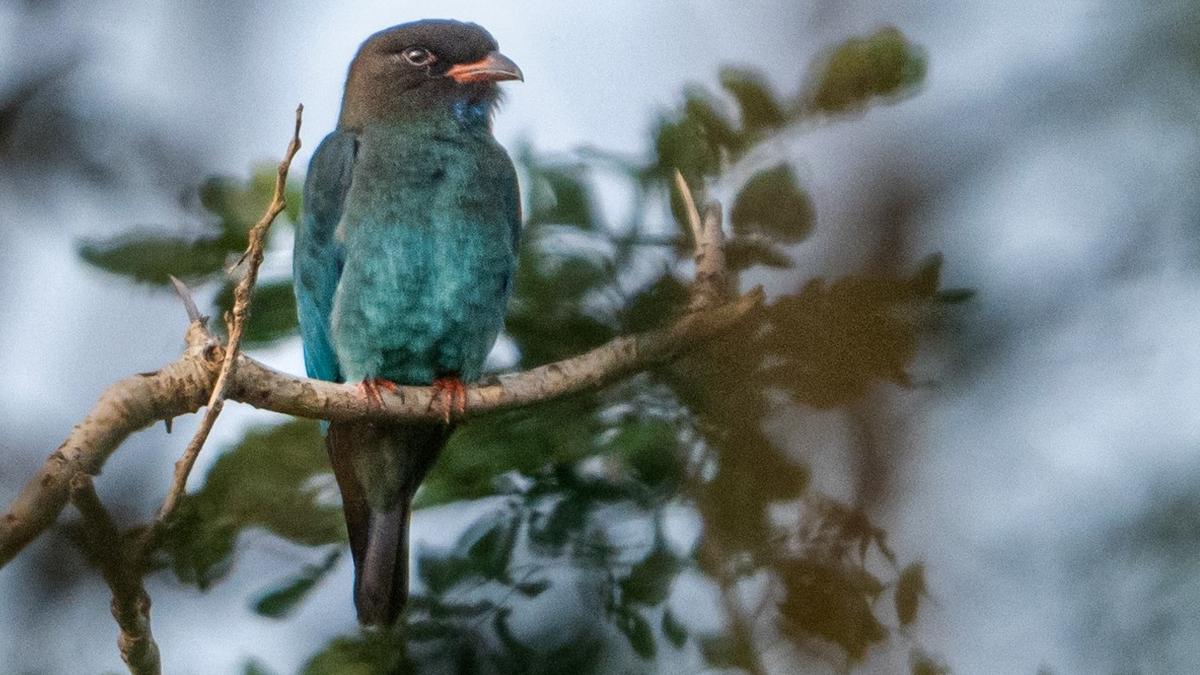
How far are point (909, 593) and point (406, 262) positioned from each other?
2371 millimetres

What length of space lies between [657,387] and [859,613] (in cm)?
106

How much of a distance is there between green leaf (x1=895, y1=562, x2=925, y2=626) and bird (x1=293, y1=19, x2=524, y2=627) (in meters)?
1.82

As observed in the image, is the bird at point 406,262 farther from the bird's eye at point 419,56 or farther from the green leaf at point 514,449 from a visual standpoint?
the green leaf at point 514,449

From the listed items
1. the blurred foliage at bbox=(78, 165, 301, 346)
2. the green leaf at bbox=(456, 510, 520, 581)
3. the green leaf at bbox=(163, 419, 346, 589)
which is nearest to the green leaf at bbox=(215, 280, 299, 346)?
the blurred foliage at bbox=(78, 165, 301, 346)

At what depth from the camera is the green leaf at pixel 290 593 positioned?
316cm

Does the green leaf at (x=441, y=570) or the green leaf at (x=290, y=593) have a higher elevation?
the green leaf at (x=441, y=570)

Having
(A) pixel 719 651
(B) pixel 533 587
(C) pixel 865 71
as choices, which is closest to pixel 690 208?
(C) pixel 865 71

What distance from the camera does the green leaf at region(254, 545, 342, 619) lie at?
3.16m

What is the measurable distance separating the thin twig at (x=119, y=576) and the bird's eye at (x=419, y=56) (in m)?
2.57

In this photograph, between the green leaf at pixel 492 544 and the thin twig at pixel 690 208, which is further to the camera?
the thin twig at pixel 690 208

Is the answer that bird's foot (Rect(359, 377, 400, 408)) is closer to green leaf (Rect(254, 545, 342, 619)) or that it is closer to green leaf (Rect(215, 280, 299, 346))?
green leaf (Rect(215, 280, 299, 346))

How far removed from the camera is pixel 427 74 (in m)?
4.68

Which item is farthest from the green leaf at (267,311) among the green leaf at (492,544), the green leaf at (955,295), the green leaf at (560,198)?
the green leaf at (955,295)

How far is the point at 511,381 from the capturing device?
11.4 feet
